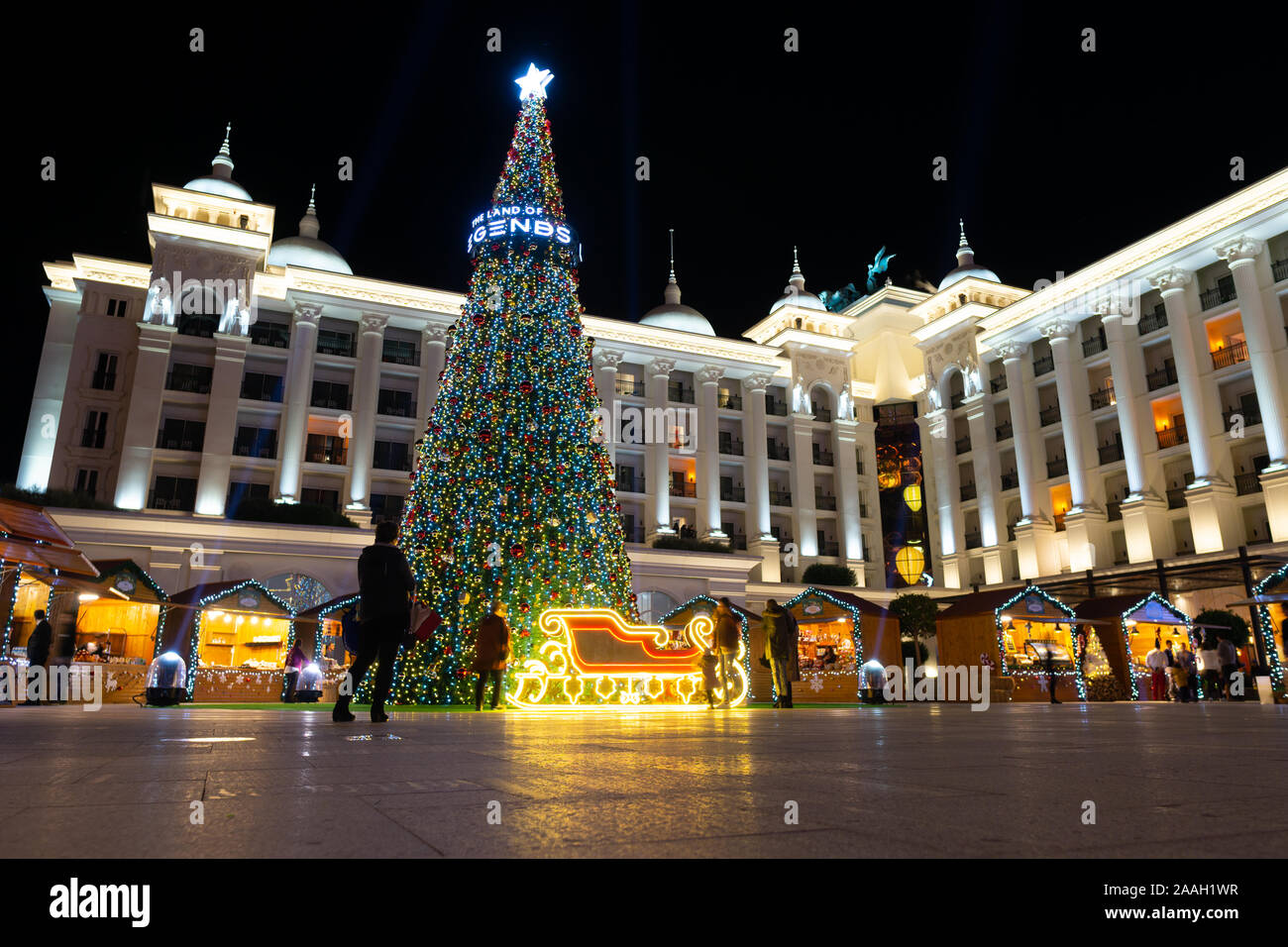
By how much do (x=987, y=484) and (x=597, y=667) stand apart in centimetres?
3367

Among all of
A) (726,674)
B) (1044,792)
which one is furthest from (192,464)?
(1044,792)

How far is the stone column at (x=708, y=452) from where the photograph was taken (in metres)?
39.4

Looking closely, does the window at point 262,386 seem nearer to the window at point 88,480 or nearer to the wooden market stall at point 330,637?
the window at point 88,480

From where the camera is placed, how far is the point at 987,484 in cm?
4081

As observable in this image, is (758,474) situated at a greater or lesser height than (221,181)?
lesser

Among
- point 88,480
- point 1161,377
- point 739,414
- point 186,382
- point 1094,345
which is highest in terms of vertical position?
point 1094,345

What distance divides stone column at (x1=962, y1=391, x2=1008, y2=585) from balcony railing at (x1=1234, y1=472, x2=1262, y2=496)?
10214 mm

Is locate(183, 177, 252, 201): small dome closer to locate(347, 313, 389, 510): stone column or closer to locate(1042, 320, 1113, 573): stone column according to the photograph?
locate(347, 313, 389, 510): stone column

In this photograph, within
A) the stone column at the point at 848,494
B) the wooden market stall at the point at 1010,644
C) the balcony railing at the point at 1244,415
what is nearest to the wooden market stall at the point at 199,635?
the wooden market stall at the point at 1010,644

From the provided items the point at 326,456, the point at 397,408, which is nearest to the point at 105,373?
the point at 326,456

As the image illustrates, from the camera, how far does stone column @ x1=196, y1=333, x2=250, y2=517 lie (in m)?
30.8

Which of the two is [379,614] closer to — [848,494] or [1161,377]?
[1161,377]

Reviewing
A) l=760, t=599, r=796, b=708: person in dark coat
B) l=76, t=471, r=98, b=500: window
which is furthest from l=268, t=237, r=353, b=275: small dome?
l=760, t=599, r=796, b=708: person in dark coat

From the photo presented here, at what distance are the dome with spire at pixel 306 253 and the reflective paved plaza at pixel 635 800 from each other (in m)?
37.6
